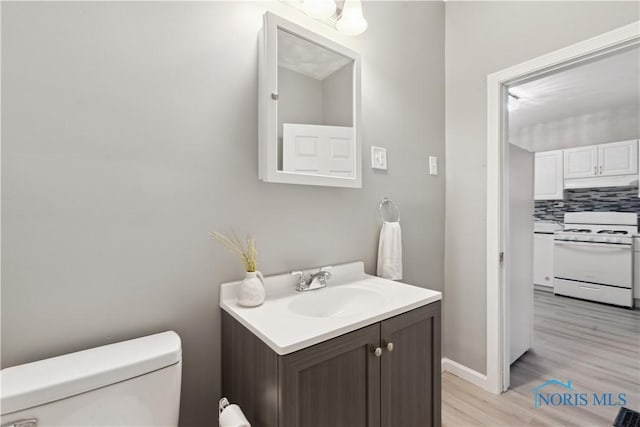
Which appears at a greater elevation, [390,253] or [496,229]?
[496,229]

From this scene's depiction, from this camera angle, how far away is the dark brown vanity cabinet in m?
0.79

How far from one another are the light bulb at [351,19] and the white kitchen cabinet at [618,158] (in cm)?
431

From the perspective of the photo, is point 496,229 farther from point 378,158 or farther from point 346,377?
point 346,377

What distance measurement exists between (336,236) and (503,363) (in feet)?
4.44

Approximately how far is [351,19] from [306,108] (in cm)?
50

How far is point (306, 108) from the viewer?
1286 mm

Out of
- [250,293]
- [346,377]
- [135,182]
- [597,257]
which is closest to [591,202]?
[597,257]

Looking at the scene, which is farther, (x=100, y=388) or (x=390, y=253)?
(x=390, y=253)

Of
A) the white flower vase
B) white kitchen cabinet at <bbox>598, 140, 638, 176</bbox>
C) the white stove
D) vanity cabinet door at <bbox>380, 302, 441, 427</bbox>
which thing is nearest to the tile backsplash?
the white stove

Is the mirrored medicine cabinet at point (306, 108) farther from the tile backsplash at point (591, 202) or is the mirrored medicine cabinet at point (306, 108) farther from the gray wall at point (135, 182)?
the tile backsplash at point (591, 202)

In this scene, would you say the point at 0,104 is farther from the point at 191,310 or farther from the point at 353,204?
the point at 353,204

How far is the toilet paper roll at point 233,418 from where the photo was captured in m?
0.79

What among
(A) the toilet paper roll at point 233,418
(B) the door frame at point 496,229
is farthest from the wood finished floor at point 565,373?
(A) the toilet paper roll at point 233,418

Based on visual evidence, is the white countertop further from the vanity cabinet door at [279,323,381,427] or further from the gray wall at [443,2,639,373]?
the gray wall at [443,2,639,373]
